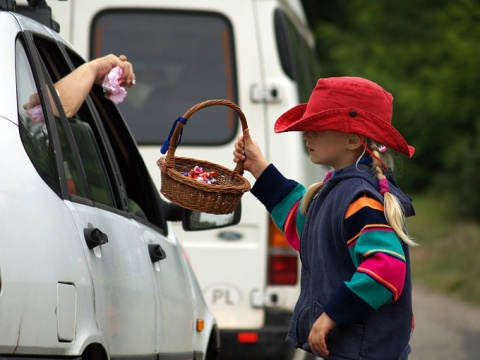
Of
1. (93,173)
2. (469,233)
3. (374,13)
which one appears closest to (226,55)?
(93,173)

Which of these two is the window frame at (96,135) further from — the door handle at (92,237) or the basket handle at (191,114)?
the basket handle at (191,114)

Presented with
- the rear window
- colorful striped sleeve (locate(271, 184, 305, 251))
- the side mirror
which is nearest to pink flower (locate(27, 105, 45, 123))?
colorful striped sleeve (locate(271, 184, 305, 251))

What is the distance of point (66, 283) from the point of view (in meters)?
3.10

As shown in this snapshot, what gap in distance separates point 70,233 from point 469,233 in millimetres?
14110

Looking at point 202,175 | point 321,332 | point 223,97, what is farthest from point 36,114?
point 223,97

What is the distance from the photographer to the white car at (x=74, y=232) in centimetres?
293

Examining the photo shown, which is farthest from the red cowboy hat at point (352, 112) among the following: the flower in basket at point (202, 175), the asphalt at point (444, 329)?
the asphalt at point (444, 329)

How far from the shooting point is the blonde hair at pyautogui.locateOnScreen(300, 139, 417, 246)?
11.7ft

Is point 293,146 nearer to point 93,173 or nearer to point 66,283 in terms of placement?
point 93,173

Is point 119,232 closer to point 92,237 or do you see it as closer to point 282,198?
point 92,237

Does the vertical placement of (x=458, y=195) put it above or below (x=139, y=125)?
below

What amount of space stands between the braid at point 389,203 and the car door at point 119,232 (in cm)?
85

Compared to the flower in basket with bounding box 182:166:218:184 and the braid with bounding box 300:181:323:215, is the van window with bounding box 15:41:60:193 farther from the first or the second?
the braid with bounding box 300:181:323:215

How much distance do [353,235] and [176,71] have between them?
157 inches
